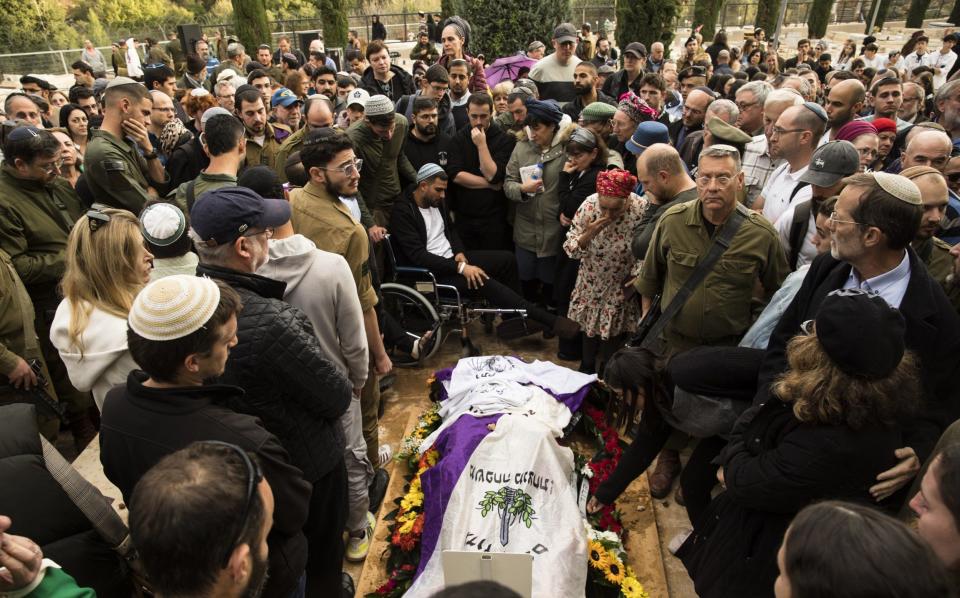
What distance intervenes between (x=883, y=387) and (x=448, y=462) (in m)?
1.89

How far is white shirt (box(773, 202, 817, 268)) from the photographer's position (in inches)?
124

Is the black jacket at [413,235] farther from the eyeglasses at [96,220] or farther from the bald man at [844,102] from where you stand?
the bald man at [844,102]

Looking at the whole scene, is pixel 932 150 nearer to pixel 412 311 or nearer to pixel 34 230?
pixel 412 311

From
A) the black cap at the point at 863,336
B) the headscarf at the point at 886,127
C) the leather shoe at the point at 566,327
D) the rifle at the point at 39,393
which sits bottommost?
the leather shoe at the point at 566,327

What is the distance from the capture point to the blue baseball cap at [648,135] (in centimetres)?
447

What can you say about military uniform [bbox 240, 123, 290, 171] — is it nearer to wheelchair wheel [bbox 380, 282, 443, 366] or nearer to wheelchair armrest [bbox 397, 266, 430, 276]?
wheelchair armrest [bbox 397, 266, 430, 276]

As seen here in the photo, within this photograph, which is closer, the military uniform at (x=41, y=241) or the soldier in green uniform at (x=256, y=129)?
the military uniform at (x=41, y=241)

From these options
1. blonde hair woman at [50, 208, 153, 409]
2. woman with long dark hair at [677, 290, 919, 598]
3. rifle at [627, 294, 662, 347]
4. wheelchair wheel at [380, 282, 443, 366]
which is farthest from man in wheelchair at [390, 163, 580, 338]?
woman with long dark hair at [677, 290, 919, 598]

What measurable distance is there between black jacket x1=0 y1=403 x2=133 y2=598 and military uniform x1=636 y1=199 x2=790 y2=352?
107 inches

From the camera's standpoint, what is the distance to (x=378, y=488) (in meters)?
3.45

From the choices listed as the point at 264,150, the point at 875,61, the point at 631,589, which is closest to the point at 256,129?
the point at 264,150

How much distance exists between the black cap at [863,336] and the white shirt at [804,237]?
1375mm

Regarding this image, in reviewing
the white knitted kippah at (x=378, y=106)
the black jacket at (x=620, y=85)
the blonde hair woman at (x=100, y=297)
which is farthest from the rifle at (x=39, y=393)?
the black jacket at (x=620, y=85)

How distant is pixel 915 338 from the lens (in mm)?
2217
